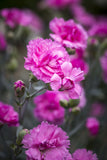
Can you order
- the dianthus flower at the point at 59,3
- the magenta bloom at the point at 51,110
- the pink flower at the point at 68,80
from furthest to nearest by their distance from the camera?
the dianthus flower at the point at 59,3 < the magenta bloom at the point at 51,110 < the pink flower at the point at 68,80

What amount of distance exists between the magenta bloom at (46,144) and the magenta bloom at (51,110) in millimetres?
260

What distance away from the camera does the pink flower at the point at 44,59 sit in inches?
22.1

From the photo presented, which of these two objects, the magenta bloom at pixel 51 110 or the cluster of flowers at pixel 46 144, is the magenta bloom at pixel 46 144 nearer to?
the cluster of flowers at pixel 46 144

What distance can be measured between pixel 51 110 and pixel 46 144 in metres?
0.30

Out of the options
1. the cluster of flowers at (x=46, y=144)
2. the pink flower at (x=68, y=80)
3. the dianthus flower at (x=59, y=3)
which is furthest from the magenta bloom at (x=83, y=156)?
the dianthus flower at (x=59, y=3)

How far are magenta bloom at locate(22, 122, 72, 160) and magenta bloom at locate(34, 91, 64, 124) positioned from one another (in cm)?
26

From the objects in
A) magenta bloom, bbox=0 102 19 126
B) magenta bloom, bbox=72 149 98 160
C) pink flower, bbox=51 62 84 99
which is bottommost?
magenta bloom, bbox=72 149 98 160

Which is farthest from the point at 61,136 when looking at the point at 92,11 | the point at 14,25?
the point at 92,11

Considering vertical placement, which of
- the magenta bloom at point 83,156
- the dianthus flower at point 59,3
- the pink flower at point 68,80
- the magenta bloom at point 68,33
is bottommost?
the magenta bloom at point 83,156

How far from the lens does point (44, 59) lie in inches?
22.7

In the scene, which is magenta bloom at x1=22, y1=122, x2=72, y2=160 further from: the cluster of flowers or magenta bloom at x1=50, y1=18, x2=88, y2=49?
magenta bloom at x1=50, y1=18, x2=88, y2=49

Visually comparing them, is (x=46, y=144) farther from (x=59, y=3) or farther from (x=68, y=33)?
(x=59, y=3)

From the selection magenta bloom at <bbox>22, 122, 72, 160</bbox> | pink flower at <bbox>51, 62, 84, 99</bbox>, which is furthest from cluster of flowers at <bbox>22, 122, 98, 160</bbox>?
pink flower at <bbox>51, 62, 84, 99</bbox>

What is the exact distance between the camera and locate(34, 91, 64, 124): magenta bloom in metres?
0.84
